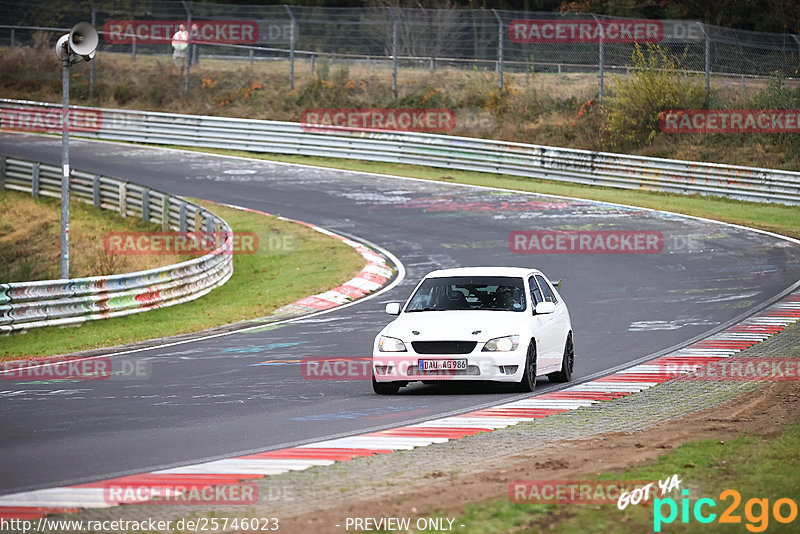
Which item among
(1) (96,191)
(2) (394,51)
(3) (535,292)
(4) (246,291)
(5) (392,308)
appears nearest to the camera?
(5) (392,308)

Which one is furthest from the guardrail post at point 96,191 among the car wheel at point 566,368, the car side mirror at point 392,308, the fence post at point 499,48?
the car wheel at point 566,368

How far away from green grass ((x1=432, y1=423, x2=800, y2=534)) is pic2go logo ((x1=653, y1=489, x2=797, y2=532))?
2 centimetres

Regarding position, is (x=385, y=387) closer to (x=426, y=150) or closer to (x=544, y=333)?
(x=544, y=333)

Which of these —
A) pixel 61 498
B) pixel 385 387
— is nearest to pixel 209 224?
pixel 385 387

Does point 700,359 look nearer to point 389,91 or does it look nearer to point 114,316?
point 114,316

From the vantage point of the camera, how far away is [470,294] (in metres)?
13.2

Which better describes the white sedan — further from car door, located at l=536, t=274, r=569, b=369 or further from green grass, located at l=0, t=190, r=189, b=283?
green grass, located at l=0, t=190, r=189, b=283

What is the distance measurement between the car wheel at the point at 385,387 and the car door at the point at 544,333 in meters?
→ 1.66

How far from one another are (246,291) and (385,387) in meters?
11.7

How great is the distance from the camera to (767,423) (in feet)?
31.0

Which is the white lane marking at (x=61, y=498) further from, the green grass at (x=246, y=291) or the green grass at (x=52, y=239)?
the green grass at (x=52, y=239)

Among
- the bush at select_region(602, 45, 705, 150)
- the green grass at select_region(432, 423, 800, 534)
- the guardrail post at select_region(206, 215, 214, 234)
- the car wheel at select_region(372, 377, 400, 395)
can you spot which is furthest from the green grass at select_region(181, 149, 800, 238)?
the green grass at select_region(432, 423, 800, 534)

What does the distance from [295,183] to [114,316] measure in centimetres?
1600

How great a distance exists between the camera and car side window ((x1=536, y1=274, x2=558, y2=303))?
13.8 meters
